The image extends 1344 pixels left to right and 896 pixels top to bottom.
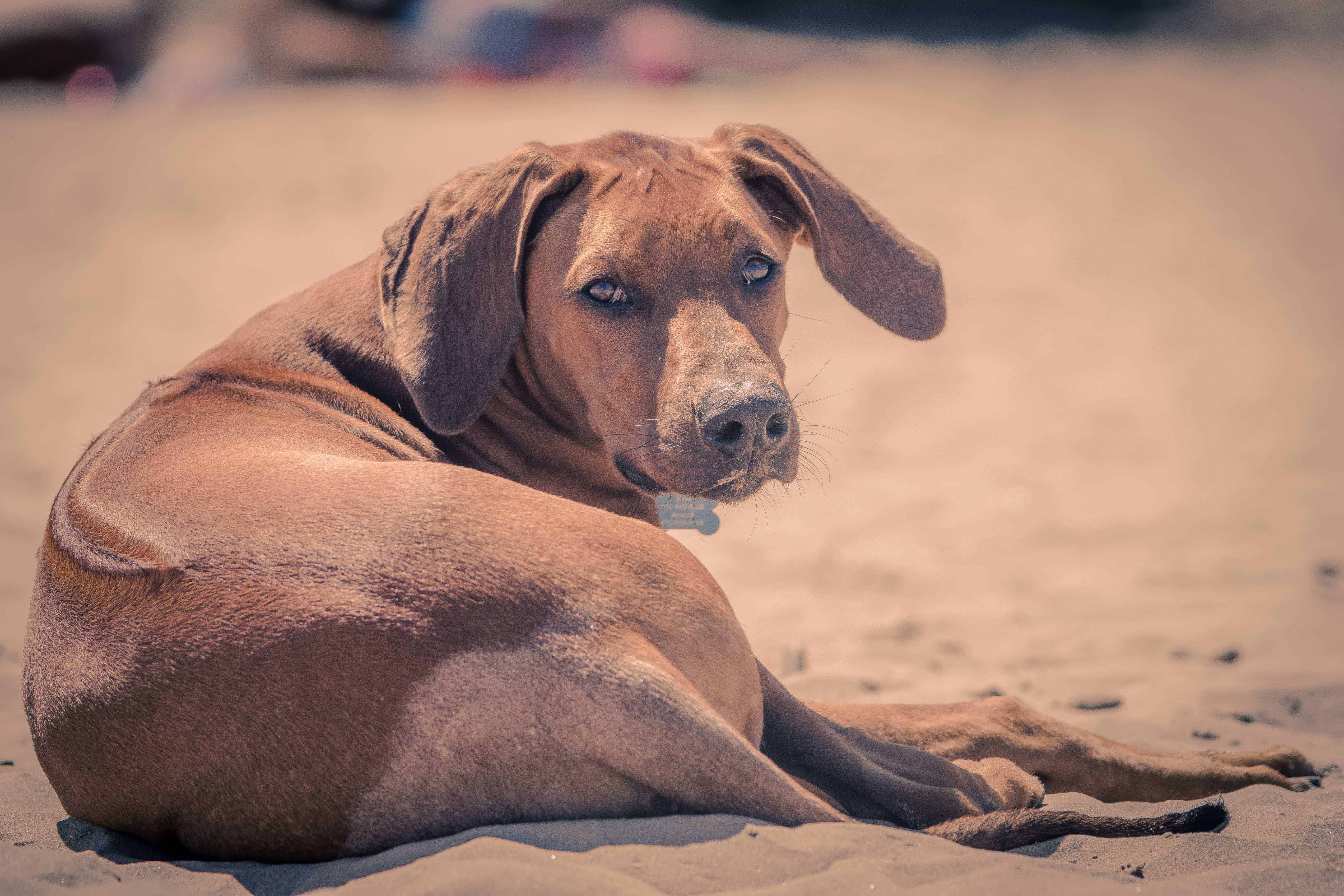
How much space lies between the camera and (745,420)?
9.74 feet

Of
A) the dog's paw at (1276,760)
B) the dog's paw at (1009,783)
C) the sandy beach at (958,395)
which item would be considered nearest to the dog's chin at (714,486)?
the dog's paw at (1009,783)

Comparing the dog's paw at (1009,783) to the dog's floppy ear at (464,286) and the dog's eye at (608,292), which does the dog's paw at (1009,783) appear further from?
the dog's floppy ear at (464,286)

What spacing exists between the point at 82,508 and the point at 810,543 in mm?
4509

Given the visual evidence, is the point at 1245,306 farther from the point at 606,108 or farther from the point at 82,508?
the point at 82,508

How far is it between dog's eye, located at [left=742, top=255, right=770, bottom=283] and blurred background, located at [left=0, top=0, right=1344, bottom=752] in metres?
0.69

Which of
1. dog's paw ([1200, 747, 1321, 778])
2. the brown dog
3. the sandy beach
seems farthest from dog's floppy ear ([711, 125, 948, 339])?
dog's paw ([1200, 747, 1321, 778])

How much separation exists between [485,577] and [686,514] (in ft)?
4.69

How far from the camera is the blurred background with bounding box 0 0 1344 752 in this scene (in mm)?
5348

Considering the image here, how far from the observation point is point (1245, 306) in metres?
9.95

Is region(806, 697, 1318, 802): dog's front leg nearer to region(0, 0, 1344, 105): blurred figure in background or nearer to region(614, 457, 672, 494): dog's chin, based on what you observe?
region(614, 457, 672, 494): dog's chin

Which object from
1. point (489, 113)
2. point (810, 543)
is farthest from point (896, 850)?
point (489, 113)

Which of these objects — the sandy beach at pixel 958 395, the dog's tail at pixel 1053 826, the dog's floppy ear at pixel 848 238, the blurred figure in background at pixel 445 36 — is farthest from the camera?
the blurred figure in background at pixel 445 36

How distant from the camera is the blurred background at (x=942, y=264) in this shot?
5.35m

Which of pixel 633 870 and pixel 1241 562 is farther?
pixel 1241 562
